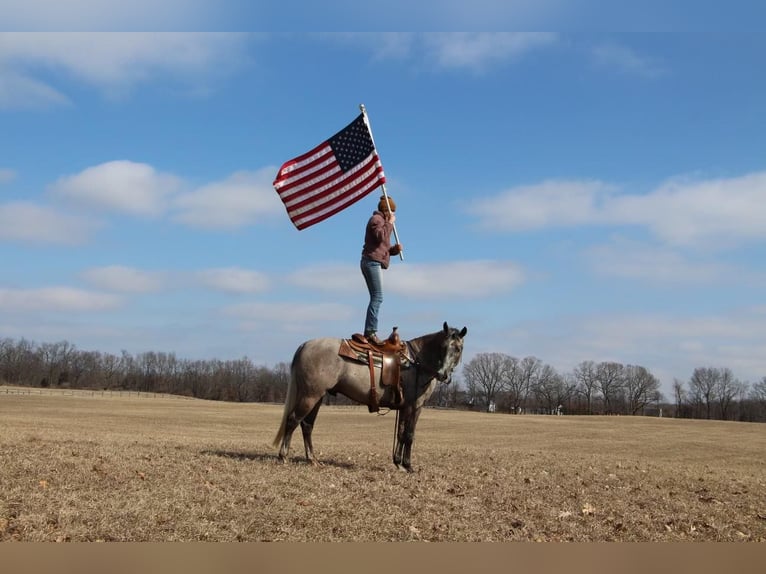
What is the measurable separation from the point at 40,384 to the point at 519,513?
188 meters

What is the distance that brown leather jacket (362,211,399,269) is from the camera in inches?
563

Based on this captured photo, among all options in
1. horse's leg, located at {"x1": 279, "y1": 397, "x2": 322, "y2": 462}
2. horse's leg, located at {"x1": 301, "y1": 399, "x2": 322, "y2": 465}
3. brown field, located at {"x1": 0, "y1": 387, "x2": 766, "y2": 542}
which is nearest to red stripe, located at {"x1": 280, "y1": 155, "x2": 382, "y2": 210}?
horse's leg, located at {"x1": 279, "y1": 397, "x2": 322, "y2": 462}

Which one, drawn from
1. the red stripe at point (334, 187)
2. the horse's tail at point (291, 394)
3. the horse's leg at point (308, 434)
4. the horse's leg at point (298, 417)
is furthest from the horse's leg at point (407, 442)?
the red stripe at point (334, 187)

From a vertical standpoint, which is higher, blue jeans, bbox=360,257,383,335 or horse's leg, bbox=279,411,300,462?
blue jeans, bbox=360,257,383,335

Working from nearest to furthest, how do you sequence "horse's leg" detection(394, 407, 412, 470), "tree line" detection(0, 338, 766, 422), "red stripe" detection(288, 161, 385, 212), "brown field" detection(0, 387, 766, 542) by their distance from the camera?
1. "brown field" detection(0, 387, 766, 542)
2. "horse's leg" detection(394, 407, 412, 470)
3. "red stripe" detection(288, 161, 385, 212)
4. "tree line" detection(0, 338, 766, 422)

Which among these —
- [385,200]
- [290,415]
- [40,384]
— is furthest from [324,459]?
[40,384]

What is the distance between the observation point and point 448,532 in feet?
29.4

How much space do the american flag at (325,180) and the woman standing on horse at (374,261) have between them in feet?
4.02

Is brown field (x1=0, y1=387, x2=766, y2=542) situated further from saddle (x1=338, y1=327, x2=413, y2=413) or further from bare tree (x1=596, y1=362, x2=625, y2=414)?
bare tree (x1=596, y1=362, x2=625, y2=414)

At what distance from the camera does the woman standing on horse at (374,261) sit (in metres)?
14.3

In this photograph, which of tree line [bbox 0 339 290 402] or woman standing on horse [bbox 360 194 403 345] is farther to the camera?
tree line [bbox 0 339 290 402]

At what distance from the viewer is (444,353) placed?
46.5ft

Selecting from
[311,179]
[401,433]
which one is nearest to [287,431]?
[401,433]

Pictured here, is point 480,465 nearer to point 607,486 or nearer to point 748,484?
point 607,486
